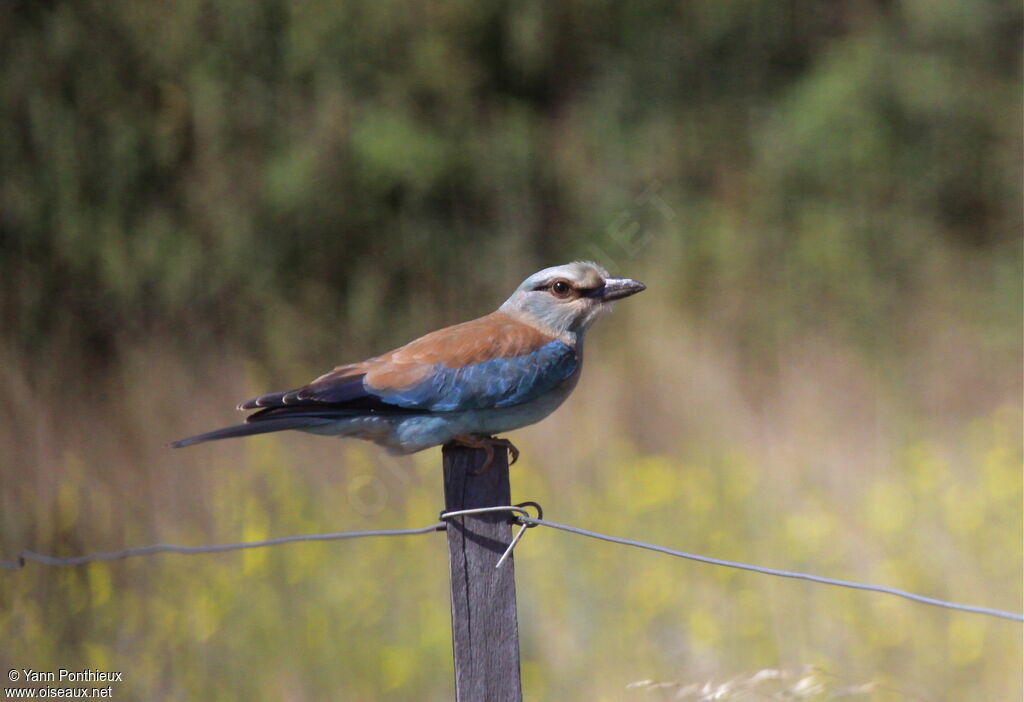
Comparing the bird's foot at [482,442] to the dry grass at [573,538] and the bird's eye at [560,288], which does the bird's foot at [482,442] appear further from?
the dry grass at [573,538]

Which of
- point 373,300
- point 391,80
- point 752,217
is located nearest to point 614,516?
point 373,300

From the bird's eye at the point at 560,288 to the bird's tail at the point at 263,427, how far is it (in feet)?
2.90

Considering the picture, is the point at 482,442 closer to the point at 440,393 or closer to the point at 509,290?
the point at 440,393

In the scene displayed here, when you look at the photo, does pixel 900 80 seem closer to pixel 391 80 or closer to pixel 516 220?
pixel 516 220

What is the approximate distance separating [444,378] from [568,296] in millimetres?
616

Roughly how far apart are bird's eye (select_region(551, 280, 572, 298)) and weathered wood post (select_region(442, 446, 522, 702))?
1.32 metres

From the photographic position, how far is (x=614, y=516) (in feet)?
16.6

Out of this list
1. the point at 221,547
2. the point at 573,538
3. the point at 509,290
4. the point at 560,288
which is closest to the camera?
the point at 221,547

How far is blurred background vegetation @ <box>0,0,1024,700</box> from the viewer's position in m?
4.39

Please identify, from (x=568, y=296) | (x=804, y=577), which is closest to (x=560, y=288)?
(x=568, y=296)

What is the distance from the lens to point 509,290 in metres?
8.09

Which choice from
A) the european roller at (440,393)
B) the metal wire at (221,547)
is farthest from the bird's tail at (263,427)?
the metal wire at (221,547)

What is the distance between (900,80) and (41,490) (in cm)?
742

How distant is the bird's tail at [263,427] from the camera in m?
2.93
